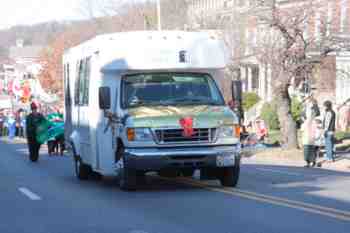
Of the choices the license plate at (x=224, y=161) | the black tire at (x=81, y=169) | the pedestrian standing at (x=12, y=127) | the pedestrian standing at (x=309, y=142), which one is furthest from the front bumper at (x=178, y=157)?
the pedestrian standing at (x=12, y=127)

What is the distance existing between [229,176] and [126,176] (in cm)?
190

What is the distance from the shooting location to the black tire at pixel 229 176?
15.2 m

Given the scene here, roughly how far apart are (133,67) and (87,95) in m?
2.00

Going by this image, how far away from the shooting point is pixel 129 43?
15352mm

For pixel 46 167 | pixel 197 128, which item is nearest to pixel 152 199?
pixel 197 128

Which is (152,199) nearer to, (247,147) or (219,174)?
(219,174)

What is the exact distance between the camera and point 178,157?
14.4m

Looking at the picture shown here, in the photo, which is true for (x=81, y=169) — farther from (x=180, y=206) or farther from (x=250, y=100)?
(x=250, y=100)

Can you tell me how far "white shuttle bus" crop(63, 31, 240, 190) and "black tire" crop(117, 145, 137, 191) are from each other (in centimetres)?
2

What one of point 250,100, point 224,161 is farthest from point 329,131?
point 250,100

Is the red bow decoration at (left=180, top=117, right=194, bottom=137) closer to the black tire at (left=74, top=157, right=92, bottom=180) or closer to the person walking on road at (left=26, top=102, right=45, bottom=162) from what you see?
the black tire at (left=74, top=157, right=92, bottom=180)

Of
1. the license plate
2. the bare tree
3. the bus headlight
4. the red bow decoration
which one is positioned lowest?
the license plate

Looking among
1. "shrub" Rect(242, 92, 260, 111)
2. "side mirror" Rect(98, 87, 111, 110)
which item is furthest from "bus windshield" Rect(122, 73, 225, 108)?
"shrub" Rect(242, 92, 260, 111)

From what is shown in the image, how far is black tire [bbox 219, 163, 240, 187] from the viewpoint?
598 inches
